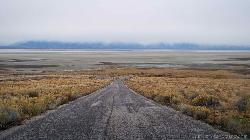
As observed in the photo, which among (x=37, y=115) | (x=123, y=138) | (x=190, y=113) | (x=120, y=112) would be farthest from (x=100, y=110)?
(x=123, y=138)

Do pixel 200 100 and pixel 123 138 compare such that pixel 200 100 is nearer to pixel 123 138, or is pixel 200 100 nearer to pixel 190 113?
pixel 190 113

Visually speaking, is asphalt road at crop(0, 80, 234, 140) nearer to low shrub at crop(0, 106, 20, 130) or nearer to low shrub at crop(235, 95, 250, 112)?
low shrub at crop(0, 106, 20, 130)

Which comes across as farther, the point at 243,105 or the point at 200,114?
the point at 243,105

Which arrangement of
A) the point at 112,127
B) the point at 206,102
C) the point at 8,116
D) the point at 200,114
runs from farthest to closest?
the point at 206,102 < the point at 200,114 < the point at 8,116 < the point at 112,127

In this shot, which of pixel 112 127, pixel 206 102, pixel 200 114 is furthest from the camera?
pixel 206 102

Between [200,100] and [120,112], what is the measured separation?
23.8 feet


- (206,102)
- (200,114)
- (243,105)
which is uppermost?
(200,114)

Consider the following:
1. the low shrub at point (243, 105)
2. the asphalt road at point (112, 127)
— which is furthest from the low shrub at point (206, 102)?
the asphalt road at point (112, 127)

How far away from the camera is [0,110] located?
61.1 ft

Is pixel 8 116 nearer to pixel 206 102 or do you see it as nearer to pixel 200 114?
pixel 200 114

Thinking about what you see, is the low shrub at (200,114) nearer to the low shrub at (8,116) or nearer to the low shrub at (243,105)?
the low shrub at (243,105)

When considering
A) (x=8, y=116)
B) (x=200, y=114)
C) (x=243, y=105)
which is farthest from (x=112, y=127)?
(x=243, y=105)

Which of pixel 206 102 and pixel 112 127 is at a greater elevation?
pixel 112 127

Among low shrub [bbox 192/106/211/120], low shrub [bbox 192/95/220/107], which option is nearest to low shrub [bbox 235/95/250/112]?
low shrub [bbox 192/95/220/107]
